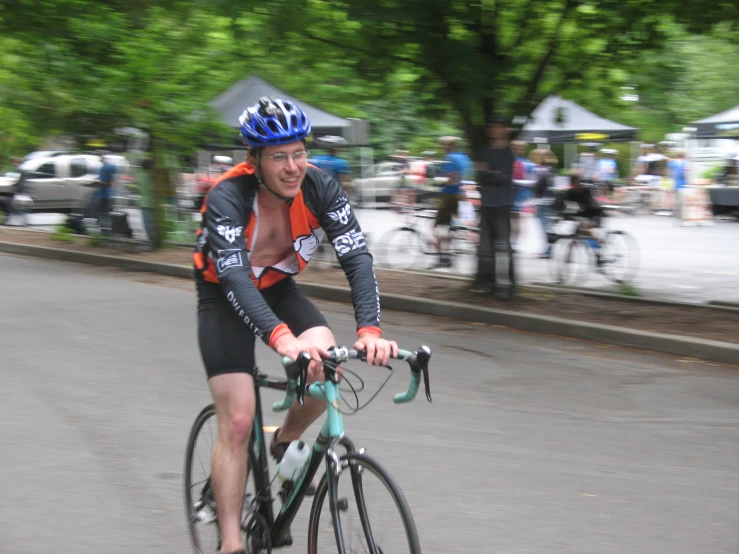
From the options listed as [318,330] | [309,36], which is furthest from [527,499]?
[309,36]

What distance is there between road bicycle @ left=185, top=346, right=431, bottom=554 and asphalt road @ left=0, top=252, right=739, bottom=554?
66 cm

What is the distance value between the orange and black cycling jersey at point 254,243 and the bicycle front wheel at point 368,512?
486 mm

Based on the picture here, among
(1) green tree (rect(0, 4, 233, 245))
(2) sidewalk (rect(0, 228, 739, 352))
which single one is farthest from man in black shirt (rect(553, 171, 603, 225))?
(1) green tree (rect(0, 4, 233, 245))

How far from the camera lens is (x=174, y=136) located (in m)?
17.2

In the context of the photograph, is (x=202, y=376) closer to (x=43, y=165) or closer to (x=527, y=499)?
(x=527, y=499)

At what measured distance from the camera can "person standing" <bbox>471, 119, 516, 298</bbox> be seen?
38.5 ft

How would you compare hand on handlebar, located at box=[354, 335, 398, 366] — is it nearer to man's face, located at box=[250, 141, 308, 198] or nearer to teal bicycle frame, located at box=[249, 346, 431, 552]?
teal bicycle frame, located at box=[249, 346, 431, 552]

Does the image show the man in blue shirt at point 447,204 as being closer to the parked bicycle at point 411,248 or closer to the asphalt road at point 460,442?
the parked bicycle at point 411,248

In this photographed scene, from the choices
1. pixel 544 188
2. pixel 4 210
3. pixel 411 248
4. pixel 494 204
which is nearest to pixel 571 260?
pixel 494 204

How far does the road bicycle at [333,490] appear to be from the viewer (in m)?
3.07

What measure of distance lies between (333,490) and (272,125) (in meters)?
1.22

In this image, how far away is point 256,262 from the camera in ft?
12.3

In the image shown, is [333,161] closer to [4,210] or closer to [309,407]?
[309,407]

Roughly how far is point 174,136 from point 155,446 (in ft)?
39.0
